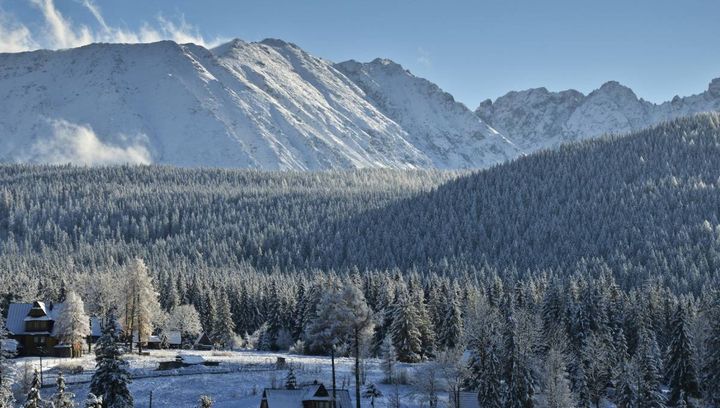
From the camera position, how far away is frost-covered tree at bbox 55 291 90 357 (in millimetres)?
109312

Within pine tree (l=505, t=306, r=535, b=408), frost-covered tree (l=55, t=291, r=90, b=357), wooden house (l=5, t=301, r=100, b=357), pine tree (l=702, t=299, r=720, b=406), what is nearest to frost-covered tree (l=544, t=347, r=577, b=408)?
pine tree (l=505, t=306, r=535, b=408)

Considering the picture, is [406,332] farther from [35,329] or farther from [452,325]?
[35,329]

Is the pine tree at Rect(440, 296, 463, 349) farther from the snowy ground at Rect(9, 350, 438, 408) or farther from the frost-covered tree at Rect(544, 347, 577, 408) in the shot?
the frost-covered tree at Rect(544, 347, 577, 408)

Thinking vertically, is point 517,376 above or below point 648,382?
above

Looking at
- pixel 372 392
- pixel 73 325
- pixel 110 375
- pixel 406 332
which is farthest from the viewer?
pixel 406 332

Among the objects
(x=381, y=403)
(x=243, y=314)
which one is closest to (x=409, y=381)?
(x=381, y=403)

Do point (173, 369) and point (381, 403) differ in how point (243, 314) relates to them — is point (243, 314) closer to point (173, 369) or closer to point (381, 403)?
point (173, 369)

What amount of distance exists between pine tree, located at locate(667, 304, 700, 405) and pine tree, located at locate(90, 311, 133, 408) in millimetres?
54155

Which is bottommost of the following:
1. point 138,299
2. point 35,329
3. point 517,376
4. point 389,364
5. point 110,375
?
point 517,376

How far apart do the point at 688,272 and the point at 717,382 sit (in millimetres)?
110885

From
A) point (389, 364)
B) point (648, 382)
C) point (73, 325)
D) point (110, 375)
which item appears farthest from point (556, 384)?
point (73, 325)

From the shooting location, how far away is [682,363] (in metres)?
93.5

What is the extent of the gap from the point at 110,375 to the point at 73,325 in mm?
46474

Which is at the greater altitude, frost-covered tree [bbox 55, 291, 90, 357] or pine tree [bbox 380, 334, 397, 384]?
frost-covered tree [bbox 55, 291, 90, 357]
